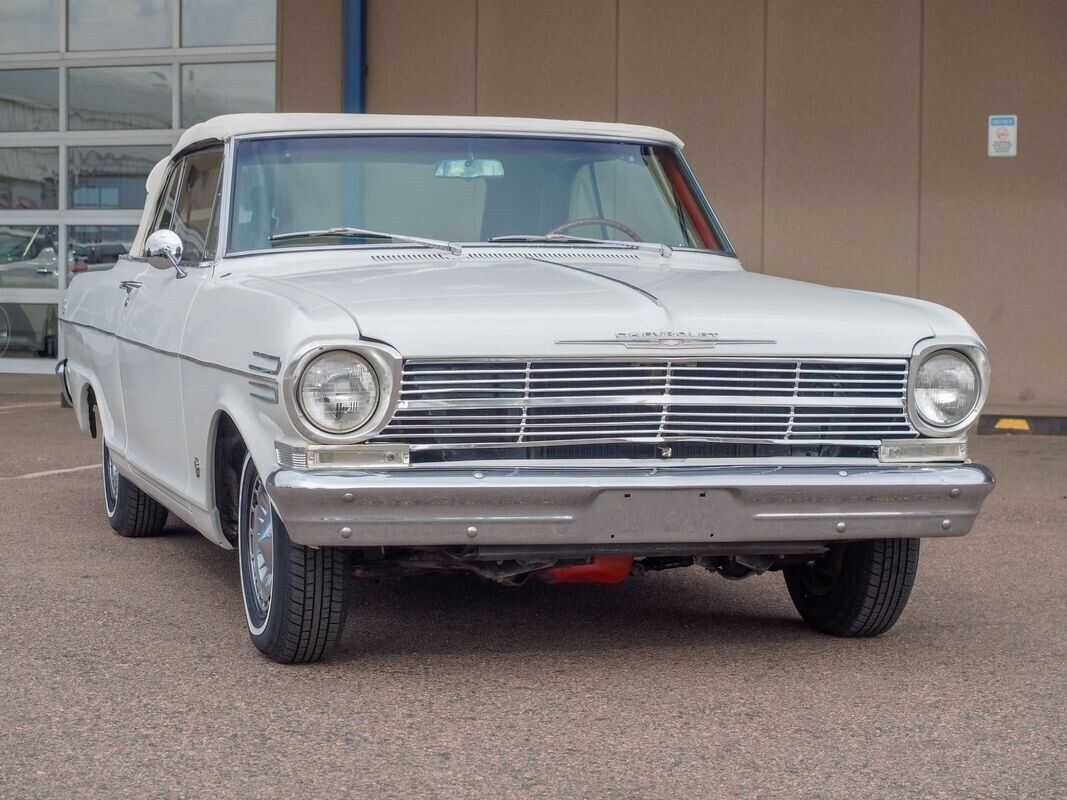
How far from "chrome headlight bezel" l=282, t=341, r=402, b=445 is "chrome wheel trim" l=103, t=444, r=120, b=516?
9.94 ft

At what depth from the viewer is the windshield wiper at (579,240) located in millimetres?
5363

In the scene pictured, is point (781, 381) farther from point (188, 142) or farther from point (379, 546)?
point (188, 142)

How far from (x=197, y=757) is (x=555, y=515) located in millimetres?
1065

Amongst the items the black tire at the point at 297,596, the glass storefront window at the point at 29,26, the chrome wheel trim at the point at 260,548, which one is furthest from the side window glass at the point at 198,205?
the glass storefront window at the point at 29,26

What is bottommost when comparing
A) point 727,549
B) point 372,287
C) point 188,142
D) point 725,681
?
point 725,681

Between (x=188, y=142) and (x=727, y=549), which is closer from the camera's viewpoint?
(x=727, y=549)

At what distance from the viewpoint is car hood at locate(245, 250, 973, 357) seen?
4.08 meters

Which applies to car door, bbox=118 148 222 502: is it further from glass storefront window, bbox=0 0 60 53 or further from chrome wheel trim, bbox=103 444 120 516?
glass storefront window, bbox=0 0 60 53

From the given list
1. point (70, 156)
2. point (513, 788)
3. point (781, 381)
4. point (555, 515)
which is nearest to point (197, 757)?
point (513, 788)

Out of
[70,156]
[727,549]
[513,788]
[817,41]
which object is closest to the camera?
[513,788]

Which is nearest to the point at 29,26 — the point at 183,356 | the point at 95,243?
the point at 95,243

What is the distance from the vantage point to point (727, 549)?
4.33 metres

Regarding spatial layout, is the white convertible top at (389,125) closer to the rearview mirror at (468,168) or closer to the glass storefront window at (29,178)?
the rearview mirror at (468,168)

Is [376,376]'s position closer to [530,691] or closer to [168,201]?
[530,691]
